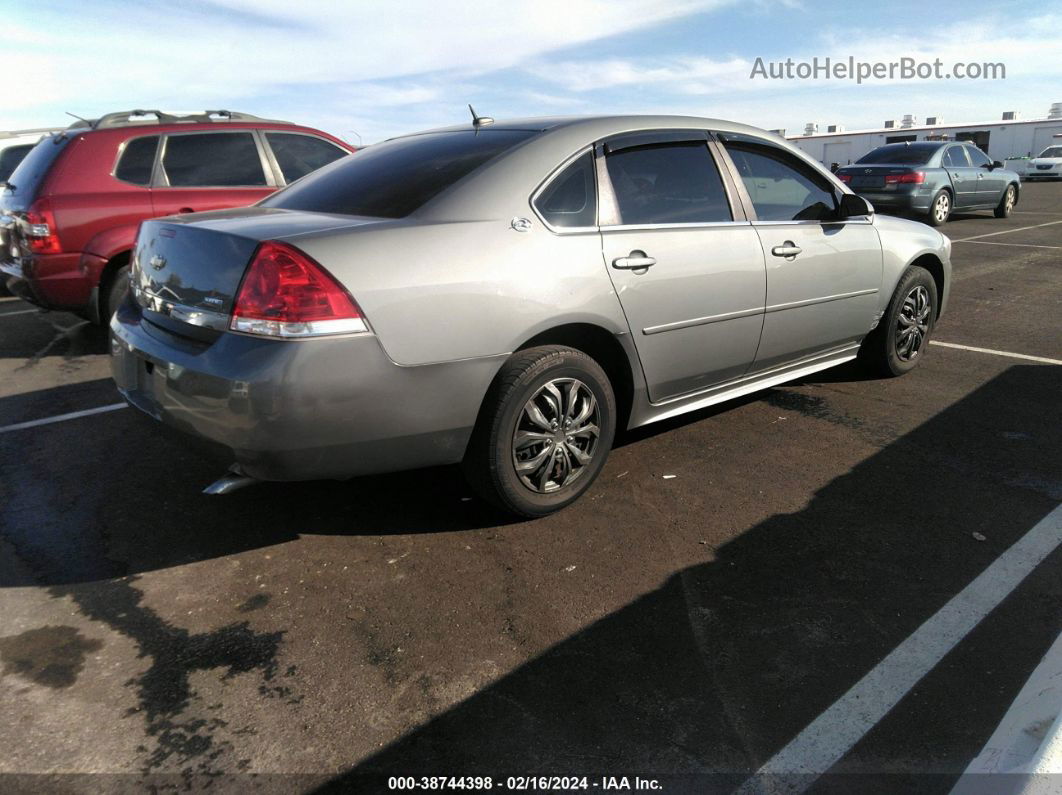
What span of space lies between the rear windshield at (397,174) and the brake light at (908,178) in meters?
12.8

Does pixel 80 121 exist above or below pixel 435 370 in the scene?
→ above

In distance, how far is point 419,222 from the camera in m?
3.09

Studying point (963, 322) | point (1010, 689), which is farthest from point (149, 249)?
point (963, 322)

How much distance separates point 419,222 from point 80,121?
5458 mm

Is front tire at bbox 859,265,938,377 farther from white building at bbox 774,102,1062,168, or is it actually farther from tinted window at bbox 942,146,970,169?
white building at bbox 774,102,1062,168

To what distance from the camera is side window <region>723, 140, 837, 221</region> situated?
14.1ft

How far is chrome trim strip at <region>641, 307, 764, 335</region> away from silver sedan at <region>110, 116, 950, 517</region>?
0.01 meters

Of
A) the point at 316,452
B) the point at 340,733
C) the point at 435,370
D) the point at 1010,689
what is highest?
the point at 435,370

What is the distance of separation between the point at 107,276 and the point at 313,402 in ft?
14.7

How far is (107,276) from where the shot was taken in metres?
6.33

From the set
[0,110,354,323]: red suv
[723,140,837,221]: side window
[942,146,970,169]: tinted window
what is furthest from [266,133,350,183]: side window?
[942,146,970,169]: tinted window

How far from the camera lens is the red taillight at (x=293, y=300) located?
9.05 ft

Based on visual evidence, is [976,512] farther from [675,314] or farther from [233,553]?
[233,553]

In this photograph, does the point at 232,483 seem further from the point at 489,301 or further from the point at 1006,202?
the point at 1006,202
